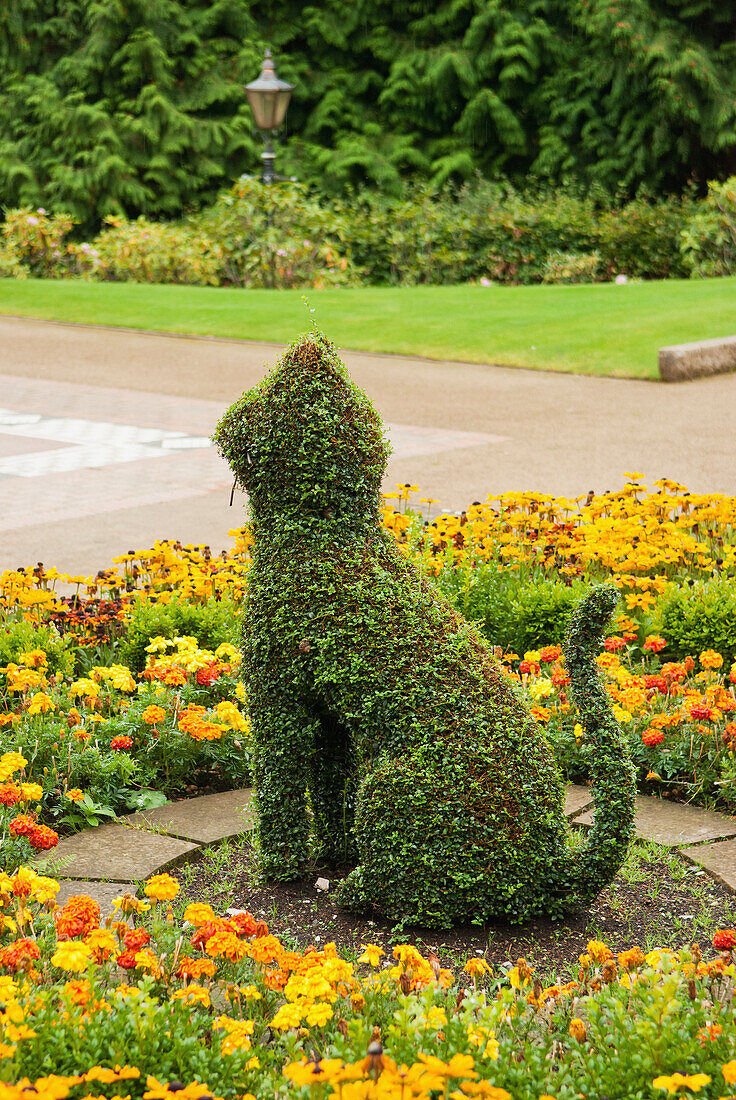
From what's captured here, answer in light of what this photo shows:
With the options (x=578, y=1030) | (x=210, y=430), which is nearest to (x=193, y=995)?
(x=578, y=1030)

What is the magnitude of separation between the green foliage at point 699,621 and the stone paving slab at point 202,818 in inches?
72.3

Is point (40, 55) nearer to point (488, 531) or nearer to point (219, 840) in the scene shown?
point (488, 531)

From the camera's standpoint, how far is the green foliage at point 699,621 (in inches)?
177

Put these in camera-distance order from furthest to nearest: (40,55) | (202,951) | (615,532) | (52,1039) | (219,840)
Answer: (40,55) → (615,532) → (219,840) → (202,951) → (52,1039)

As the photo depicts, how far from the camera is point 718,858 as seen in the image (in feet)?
10.5

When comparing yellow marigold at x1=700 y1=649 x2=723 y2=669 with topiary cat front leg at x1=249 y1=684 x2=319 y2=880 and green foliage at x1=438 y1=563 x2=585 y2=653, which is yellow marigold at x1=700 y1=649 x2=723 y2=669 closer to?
green foliage at x1=438 y1=563 x2=585 y2=653

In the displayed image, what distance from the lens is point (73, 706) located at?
387cm

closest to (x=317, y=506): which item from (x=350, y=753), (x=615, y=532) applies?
(x=350, y=753)

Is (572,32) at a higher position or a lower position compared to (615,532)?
higher

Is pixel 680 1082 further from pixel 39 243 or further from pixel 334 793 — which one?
pixel 39 243

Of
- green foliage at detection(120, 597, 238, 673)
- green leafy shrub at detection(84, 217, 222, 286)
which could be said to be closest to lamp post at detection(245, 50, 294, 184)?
green leafy shrub at detection(84, 217, 222, 286)

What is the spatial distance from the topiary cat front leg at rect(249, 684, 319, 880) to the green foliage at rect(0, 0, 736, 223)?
918 inches

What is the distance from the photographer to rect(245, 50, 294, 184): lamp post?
19.5 metres

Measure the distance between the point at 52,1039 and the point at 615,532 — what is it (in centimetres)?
387
